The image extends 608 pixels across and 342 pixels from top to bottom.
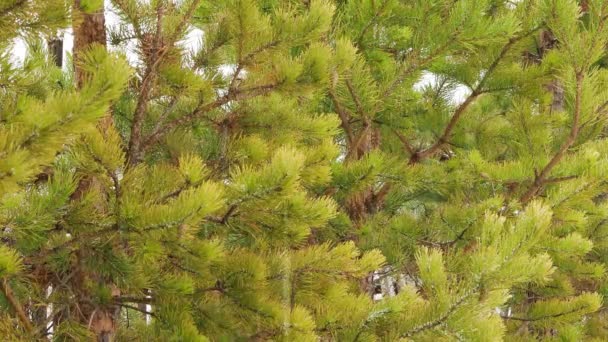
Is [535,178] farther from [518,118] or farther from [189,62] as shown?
[189,62]

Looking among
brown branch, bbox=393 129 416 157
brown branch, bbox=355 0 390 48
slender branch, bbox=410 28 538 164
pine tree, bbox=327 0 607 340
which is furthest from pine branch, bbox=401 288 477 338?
brown branch, bbox=393 129 416 157

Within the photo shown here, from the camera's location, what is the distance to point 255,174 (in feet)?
7.18

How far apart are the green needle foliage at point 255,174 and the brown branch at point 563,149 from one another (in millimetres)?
11

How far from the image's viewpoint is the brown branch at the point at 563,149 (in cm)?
332

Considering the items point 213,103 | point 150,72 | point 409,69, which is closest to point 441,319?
point 213,103

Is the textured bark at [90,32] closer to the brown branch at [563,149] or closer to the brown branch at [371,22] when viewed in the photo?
the brown branch at [371,22]

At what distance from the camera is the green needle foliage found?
6.88ft

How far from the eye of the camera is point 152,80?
2496 millimetres

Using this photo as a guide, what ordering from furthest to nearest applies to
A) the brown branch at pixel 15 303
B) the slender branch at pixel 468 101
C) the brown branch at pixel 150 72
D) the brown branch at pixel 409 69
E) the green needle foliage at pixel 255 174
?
the slender branch at pixel 468 101, the brown branch at pixel 409 69, the brown branch at pixel 150 72, the brown branch at pixel 15 303, the green needle foliage at pixel 255 174

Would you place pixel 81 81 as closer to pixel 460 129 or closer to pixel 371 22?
pixel 371 22

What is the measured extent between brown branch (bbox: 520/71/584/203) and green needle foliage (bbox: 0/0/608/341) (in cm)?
1

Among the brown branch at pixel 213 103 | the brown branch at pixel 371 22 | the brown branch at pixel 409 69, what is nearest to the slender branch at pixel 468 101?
the brown branch at pixel 409 69

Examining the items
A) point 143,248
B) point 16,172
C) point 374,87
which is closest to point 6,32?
point 16,172

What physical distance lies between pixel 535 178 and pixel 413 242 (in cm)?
Result: 74
